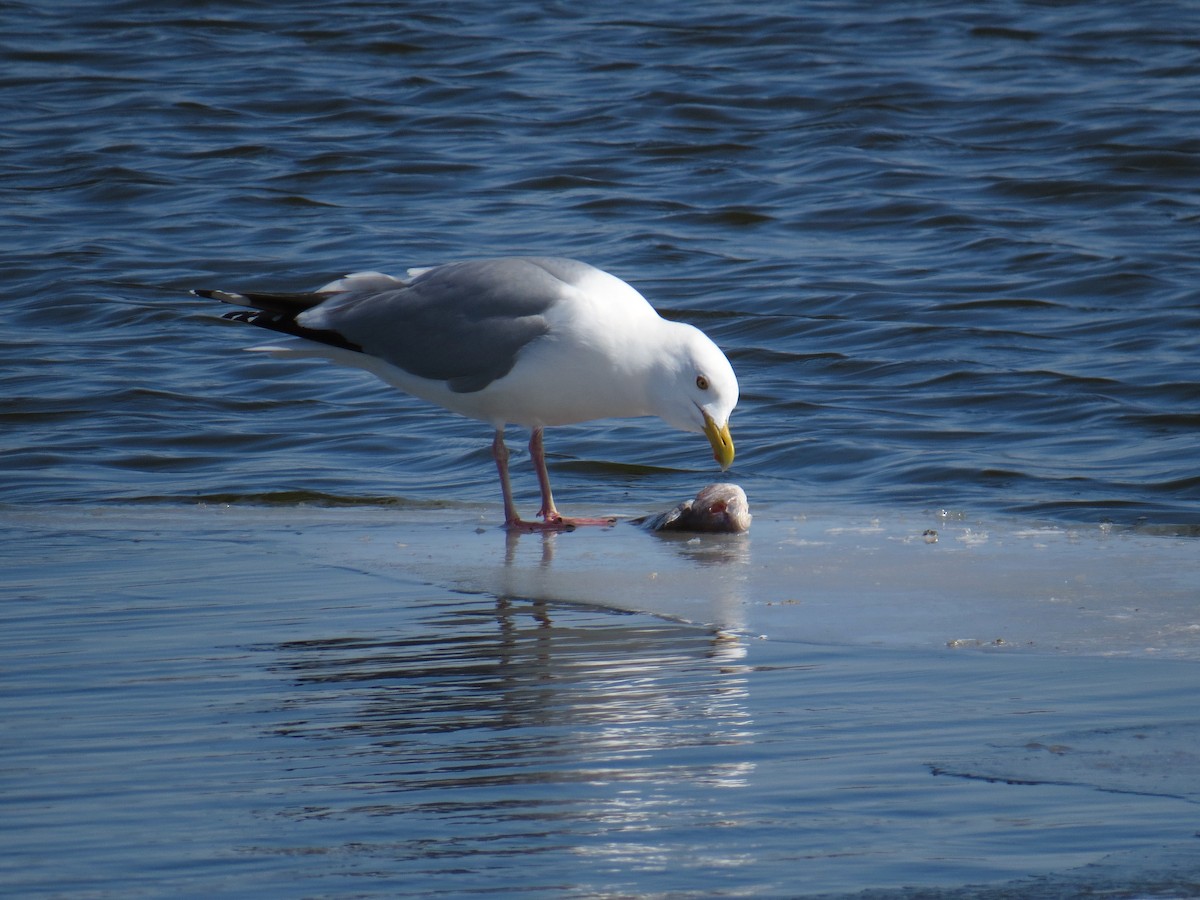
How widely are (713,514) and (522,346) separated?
847mm

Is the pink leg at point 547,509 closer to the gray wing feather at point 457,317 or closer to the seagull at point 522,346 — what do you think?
the seagull at point 522,346

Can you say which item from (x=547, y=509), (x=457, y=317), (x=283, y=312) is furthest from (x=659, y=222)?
(x=547, y=509)

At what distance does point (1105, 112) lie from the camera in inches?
575

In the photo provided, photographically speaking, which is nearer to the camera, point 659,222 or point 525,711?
point 525,711

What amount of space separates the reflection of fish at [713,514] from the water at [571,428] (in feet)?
3.46

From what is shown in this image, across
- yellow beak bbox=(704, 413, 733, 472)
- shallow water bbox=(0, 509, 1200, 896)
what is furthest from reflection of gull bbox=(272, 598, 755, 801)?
yellow beak bbox=(704, 413, 733, 472)

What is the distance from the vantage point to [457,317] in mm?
6441

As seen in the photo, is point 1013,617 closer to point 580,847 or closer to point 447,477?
point 580,847

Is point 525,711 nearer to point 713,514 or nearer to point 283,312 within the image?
point 713,514

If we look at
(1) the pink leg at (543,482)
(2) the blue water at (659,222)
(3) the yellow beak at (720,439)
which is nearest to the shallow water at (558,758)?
(3) the yellow beak at (720,439)

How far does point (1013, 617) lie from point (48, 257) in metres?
9.28

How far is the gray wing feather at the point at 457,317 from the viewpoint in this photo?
625 centimetres

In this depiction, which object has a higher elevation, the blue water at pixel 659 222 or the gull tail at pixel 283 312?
the gull tail at pixel 283 312

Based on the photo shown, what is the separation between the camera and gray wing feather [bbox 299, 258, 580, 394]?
20.5 ft
